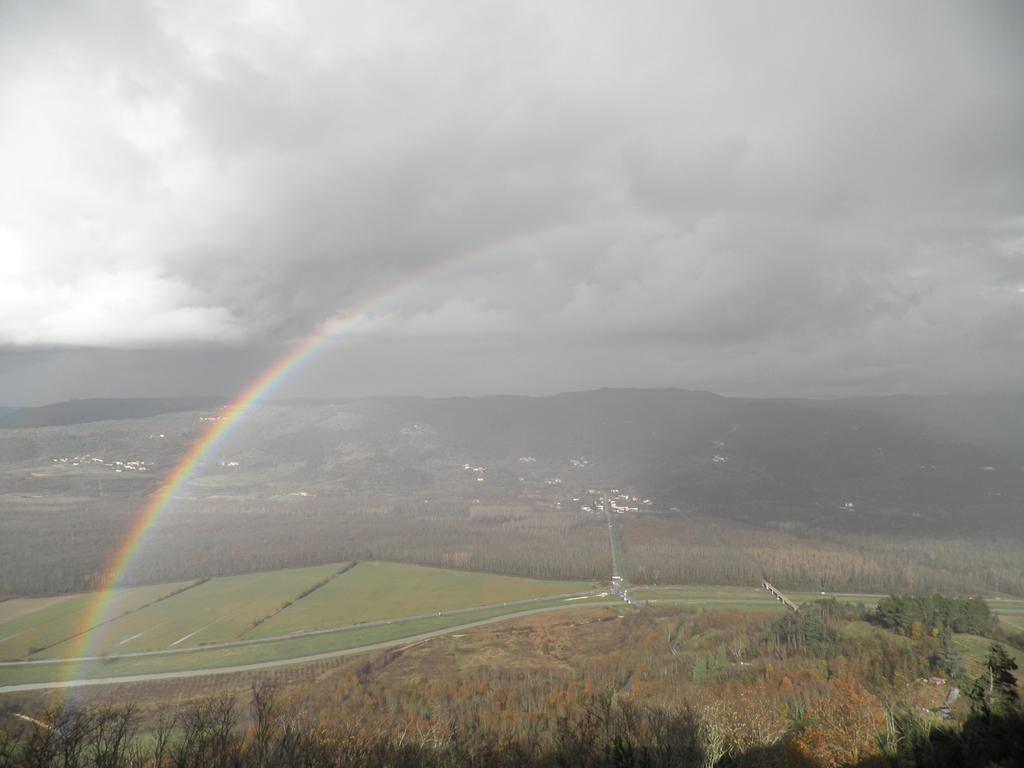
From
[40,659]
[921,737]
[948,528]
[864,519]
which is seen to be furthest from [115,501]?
[948,528]

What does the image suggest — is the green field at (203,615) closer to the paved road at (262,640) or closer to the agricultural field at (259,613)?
the agricultural field at (259,613)

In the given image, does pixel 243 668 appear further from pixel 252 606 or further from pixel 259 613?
pixel 252 606

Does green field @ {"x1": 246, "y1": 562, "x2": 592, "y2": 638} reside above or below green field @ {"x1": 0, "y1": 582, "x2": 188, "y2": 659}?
below

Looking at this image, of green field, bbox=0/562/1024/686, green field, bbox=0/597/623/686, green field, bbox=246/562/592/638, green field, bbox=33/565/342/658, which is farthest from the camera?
green field, bbox=246/562/592/638

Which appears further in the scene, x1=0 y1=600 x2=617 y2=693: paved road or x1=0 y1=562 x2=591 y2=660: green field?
x1=0 y1=562 x2=591 y2=660: green field

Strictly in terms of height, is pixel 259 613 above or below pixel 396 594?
above

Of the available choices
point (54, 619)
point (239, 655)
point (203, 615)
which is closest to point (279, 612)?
point (203, 615)

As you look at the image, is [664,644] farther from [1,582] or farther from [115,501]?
[115,501]

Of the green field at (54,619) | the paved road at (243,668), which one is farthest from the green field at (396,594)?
the green field at (54,619)

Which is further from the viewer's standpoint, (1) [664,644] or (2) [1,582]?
(2) [1,582]

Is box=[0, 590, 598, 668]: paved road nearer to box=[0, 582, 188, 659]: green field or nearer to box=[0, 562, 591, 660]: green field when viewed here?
box=[0, 562, 591, 660]: green field

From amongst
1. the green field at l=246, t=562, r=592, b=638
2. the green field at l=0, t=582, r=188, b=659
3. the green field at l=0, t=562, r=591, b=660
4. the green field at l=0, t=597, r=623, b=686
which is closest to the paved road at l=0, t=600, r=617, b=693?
the green field at l=0, t=597, r=623, b=686
